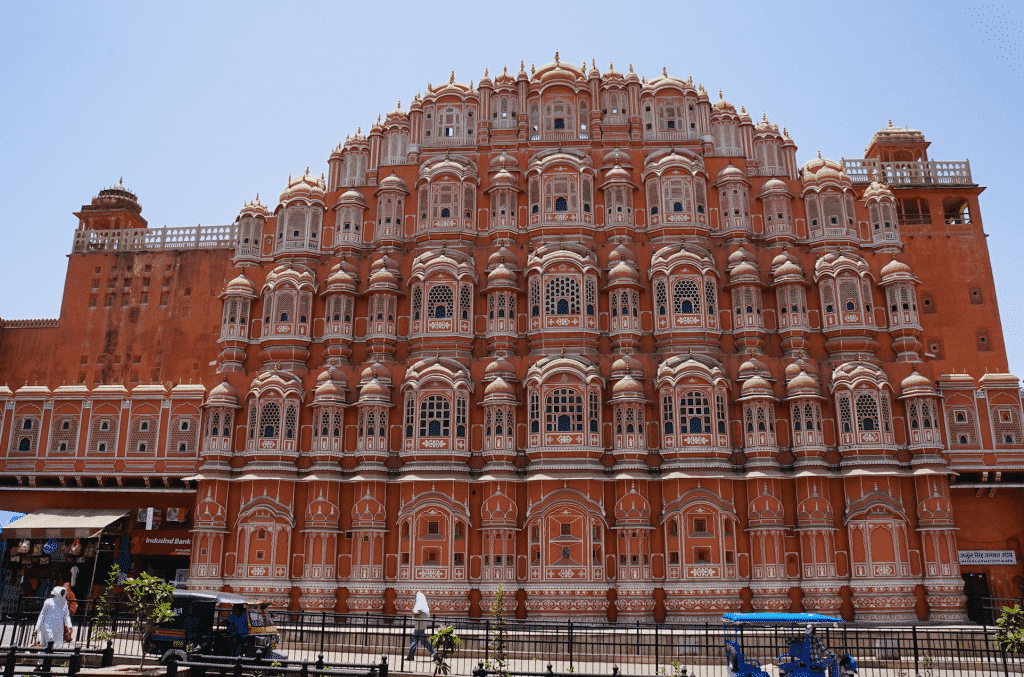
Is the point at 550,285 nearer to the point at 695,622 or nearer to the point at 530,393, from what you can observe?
the point at 530,393

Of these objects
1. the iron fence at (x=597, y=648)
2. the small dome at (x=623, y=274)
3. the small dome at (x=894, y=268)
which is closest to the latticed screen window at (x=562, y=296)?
the small dome at (x=623, y=274)

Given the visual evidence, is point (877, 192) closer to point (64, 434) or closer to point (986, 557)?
point (986, 557)

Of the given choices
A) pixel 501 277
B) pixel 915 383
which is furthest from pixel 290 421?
pixel 915 383

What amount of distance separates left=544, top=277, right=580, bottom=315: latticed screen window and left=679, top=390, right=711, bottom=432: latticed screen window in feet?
18.3

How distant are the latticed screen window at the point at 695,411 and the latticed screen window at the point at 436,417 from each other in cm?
895

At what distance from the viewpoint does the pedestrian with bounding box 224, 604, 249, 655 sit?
20312 millimetres

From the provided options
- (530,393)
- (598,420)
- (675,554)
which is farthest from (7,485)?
(675,554)

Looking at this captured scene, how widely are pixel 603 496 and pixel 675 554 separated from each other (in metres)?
3.34

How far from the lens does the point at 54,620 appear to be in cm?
2073

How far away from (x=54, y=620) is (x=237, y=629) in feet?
14.9

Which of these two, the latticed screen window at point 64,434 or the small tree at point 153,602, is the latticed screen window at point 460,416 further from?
the latticed screen window at point 64,434

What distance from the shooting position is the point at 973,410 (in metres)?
34.3

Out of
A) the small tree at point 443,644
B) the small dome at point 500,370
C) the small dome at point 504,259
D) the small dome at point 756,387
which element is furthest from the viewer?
the small dome at point 504,259

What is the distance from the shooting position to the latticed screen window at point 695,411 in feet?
106
